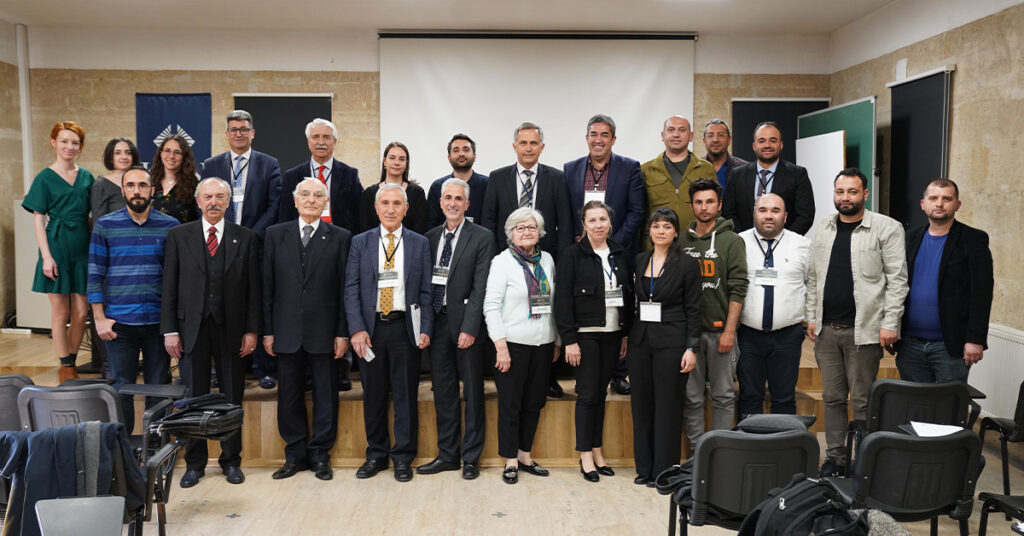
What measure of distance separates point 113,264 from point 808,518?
3733 millimetres

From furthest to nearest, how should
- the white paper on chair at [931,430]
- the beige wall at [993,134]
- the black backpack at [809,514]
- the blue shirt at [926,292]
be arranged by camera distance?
the beige wall at [993,134], the blue shirt at [926,292], the white paper on chair at [931,430], the black backpack at [809,514]

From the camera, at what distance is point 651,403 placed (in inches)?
162

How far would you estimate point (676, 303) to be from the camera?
12.9 feet

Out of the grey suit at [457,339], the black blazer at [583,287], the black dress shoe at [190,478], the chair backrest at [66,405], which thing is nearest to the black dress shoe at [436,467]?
the grey suit at [457,339]

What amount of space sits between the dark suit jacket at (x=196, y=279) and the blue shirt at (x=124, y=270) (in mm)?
113

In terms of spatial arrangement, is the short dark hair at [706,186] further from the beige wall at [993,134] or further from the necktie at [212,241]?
the necktie at [212,241]

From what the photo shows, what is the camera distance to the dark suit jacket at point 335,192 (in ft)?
15.4

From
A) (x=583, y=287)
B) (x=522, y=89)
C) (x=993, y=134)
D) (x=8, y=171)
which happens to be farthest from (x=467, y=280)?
(x=8, y=171)

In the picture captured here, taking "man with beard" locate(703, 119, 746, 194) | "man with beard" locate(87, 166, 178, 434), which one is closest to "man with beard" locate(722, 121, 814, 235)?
"man with beard" locate(703, 119, 746, 194)

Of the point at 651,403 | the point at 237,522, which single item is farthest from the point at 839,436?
the point at 237,522

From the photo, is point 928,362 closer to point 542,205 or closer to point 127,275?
point 542,205

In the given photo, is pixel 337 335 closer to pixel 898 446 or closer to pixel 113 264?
pixel 113 264

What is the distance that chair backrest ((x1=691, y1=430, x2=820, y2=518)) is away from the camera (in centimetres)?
251

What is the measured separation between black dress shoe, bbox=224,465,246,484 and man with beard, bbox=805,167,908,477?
3189 millimetres
